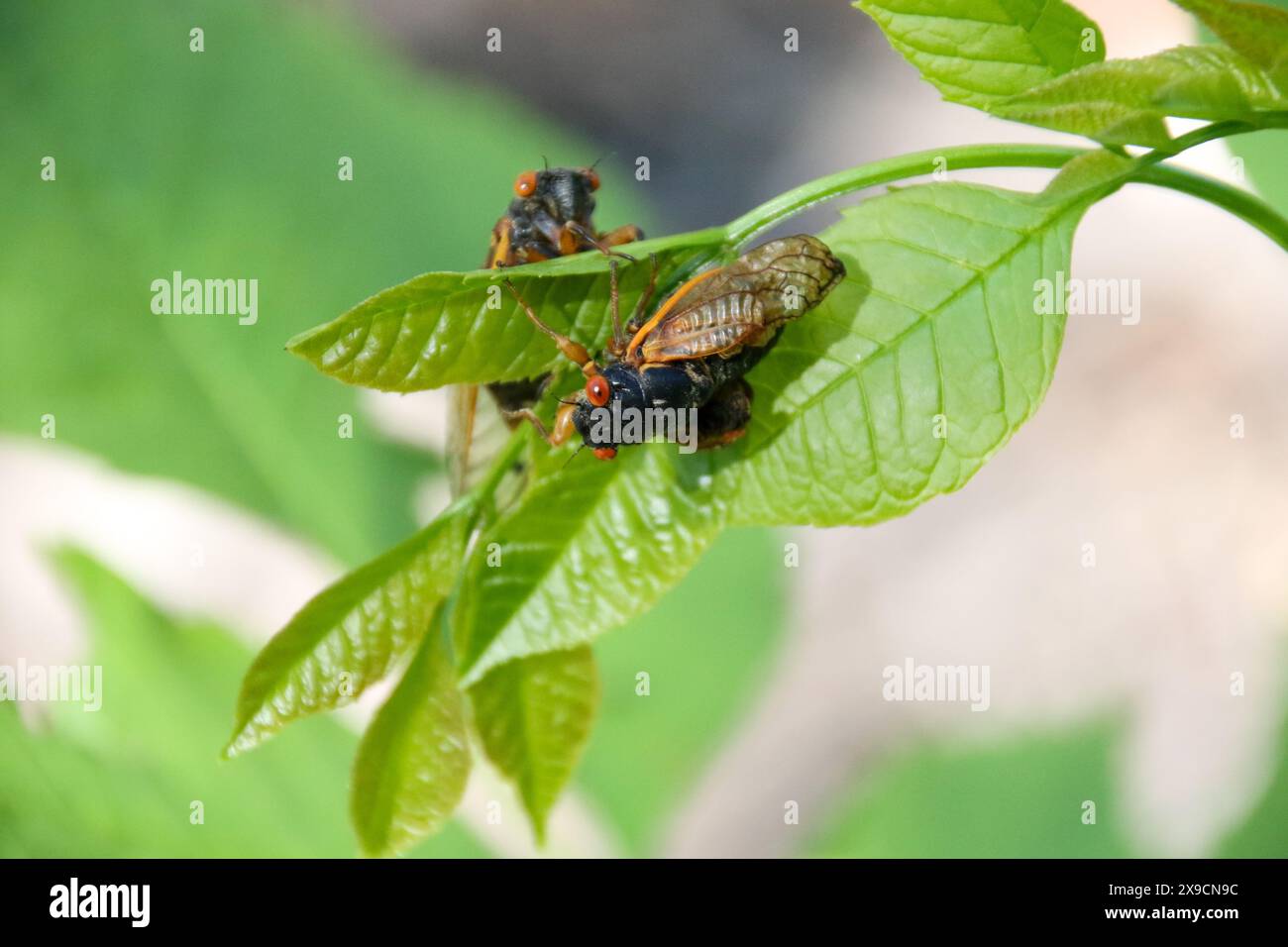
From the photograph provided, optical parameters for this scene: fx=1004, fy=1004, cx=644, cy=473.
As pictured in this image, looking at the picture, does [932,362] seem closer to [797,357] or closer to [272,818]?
[797,357]

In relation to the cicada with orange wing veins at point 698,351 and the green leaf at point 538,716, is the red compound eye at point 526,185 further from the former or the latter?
the green leaf at point 538,716

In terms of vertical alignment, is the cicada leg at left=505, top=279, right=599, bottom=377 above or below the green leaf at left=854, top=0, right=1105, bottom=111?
below

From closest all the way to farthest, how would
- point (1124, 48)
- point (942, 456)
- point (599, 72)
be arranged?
point (942, 456)
point (1124, 48)
point (599, 72)

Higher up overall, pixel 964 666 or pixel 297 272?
pixel 297 272

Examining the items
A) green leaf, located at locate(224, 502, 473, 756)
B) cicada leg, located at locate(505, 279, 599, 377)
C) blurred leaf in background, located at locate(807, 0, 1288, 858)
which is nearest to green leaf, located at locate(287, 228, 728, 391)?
cicada leg, located at locate(505, 279, 599, 377)

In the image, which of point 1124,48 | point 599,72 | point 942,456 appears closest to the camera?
point 942,456

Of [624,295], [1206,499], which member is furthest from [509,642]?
[1206,499]

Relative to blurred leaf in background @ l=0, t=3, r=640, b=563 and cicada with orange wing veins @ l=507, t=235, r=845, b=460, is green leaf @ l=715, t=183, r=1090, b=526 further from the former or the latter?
blurred leaf in background @ l=0, t=3, r=640, b=563
